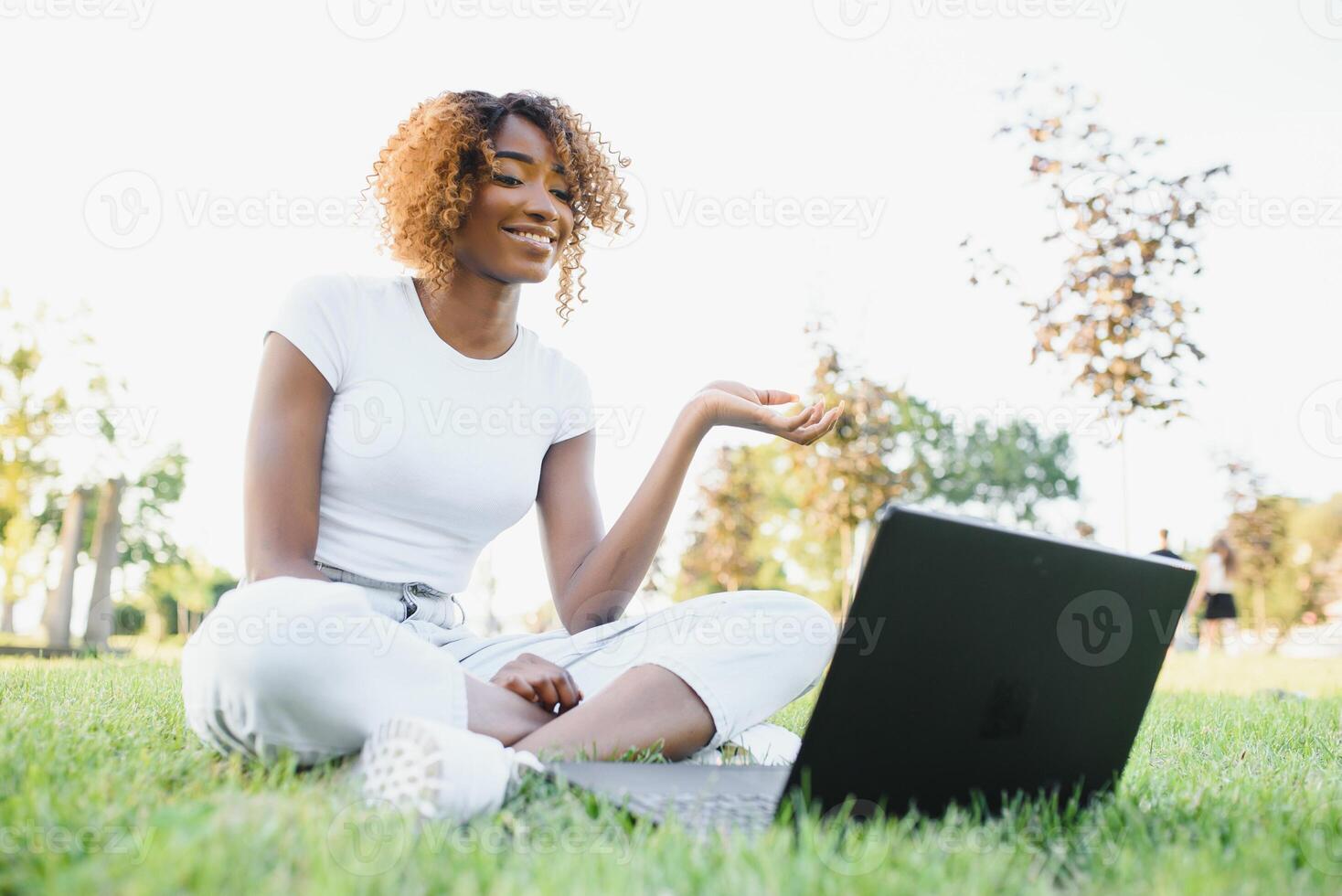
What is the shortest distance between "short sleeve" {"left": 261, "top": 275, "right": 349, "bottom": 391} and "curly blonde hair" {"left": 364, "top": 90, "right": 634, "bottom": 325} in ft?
1.32

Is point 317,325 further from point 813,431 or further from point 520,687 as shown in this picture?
point 813,431

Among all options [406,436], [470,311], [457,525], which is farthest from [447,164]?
[457,525]

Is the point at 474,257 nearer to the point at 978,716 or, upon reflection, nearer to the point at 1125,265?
the point at 978,716

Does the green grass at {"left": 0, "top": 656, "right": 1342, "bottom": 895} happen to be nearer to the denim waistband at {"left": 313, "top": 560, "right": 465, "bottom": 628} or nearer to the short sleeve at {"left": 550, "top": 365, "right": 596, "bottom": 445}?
the denim waistband at {"left": 313, "top": 560, "right": 465, "bottom": 628}

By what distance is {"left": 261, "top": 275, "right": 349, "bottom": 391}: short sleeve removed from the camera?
9.03 feet

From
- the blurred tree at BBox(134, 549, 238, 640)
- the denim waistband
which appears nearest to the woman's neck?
the denim waistband

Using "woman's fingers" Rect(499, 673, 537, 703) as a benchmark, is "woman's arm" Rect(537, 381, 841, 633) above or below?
above

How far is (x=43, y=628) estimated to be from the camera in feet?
38.9

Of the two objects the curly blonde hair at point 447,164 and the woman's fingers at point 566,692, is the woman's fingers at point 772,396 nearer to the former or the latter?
the woman's fingers at point 566,692

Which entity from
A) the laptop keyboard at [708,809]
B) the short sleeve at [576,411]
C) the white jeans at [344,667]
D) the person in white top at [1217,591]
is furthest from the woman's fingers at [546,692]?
the person in white top at [1217,591]

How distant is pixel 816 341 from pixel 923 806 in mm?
14746

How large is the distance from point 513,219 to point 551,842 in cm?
206

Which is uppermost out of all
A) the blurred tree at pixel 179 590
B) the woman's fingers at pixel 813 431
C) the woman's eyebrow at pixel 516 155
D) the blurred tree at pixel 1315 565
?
the woman's eyebrow at pixel 516 155

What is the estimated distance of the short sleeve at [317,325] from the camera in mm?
2752
